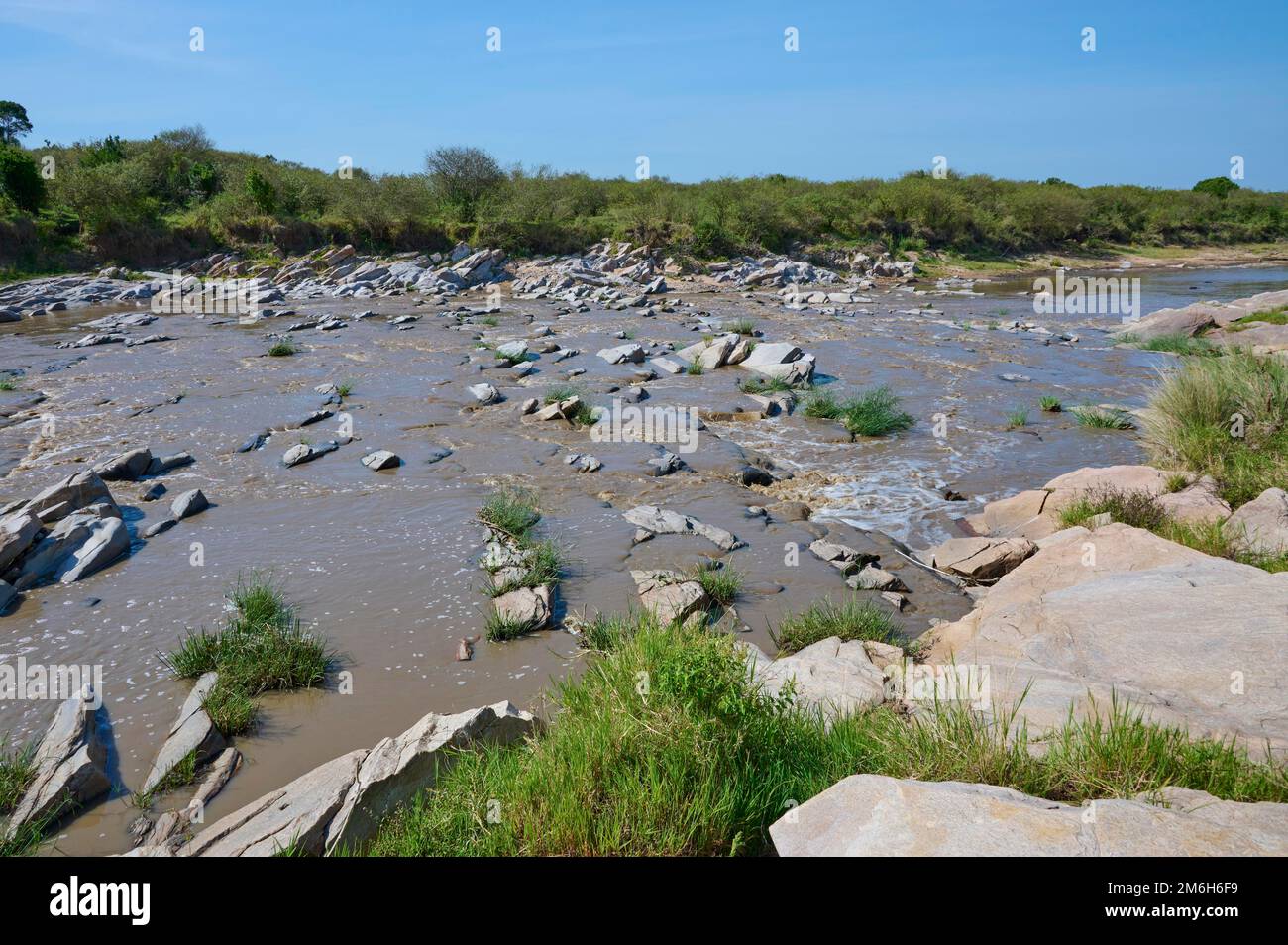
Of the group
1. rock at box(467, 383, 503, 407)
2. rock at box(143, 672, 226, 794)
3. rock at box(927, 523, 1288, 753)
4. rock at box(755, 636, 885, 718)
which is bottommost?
rock at box(143, 672, 226, 794)

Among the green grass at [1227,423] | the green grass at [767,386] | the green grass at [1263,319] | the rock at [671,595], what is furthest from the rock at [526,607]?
the green grass at [1263,319]

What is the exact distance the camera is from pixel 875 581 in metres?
6.45

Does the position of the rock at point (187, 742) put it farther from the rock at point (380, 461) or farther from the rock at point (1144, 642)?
the rock at point (380, 461)

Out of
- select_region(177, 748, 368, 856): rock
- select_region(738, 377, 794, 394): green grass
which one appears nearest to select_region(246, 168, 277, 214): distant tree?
select_region(738, 377, 794, 394): green grass

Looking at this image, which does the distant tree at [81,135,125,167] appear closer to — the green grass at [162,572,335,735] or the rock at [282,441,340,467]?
the rock at [282,441,340,467]

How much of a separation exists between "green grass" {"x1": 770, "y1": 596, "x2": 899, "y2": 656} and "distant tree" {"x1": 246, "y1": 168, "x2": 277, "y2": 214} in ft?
124

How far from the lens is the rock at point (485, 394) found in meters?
13.1

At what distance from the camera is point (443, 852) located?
2.88 metres

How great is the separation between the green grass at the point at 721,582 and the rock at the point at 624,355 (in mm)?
10657

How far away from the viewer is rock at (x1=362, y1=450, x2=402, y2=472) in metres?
9.61

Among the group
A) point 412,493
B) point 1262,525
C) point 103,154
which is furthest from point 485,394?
point 103,154

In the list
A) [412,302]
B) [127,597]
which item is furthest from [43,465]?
[412,302]

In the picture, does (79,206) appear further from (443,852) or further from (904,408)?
(443,852)
